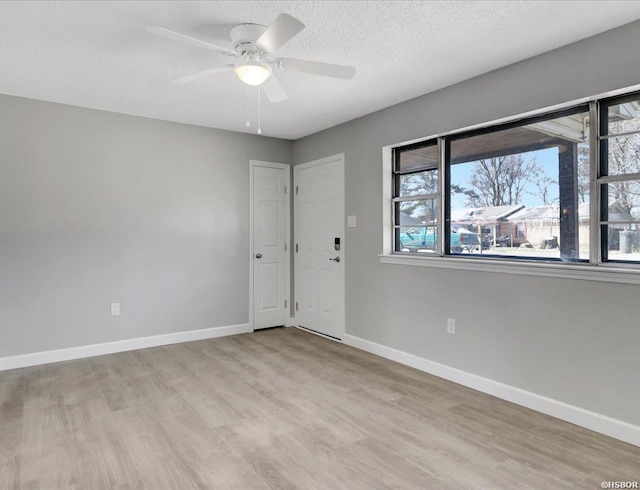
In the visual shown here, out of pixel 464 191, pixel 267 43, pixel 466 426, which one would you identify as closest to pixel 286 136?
pixel 464 191

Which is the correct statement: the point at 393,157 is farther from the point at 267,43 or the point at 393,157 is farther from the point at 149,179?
the point at 149,179

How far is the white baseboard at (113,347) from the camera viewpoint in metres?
3.75

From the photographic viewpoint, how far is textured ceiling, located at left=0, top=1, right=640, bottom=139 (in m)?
2.24

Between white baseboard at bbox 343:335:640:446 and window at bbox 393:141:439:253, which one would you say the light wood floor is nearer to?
white baseboard at bbox 343:335:640:446

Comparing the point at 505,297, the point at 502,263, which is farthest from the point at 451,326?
the point at 502,263

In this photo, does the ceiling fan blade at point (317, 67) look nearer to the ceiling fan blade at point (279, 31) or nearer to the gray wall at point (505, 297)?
the ceiling fan blade at point (279, 31)

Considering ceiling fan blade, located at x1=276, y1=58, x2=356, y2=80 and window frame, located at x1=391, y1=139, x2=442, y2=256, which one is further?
window frame, located at x1=391, y1=139, x2=442, y2=256

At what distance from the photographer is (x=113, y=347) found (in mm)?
4184

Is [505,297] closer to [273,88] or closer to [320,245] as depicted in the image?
[273,88]

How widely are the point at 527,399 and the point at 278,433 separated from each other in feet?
5.72

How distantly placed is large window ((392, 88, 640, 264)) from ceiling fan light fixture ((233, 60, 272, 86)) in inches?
70.5

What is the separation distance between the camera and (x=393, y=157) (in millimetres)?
4121

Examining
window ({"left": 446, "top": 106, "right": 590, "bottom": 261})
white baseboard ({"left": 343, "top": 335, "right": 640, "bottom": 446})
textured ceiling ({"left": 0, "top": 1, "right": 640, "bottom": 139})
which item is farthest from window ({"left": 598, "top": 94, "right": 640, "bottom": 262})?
white baseboard ({"left": 343, "top": 335, "right": 640, "bottom": 446})

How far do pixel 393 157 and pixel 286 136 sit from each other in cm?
166
